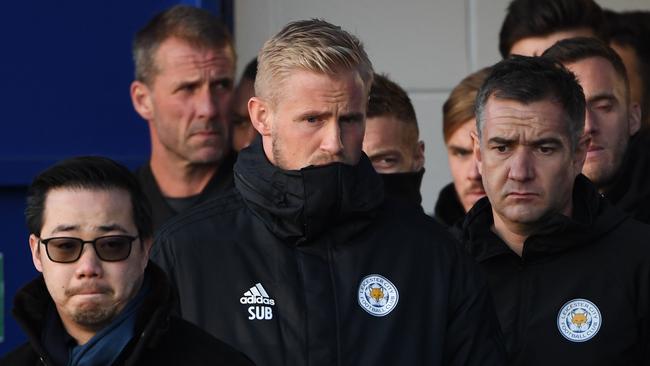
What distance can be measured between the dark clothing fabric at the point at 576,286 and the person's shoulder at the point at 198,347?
99cm

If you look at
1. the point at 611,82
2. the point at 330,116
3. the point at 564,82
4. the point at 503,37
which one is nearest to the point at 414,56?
the point at 503,37

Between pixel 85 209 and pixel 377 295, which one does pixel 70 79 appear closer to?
pixel 85 209

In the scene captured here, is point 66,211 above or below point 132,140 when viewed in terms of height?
above

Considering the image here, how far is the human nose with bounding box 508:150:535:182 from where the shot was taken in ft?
14.0

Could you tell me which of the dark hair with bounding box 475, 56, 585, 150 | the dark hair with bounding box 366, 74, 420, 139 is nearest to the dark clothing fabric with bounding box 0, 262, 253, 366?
the dark hair with bounding box 475, 56, 585, 150

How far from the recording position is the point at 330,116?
12.6 ft

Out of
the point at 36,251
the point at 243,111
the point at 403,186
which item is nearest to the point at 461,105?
the point at 403,186

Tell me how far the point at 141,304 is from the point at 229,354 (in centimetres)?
25

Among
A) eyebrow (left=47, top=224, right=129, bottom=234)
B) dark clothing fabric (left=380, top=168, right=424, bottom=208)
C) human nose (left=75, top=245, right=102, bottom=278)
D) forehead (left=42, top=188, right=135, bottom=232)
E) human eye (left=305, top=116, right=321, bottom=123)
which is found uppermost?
human eye (left=305, top=116, right=321, bottom=123)

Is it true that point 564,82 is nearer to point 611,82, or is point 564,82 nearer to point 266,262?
point 611,82

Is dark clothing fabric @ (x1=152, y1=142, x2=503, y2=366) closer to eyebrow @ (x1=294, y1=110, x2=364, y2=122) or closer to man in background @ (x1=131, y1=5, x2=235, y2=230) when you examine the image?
eyebrow @ (x1=294, y1=110, x2=364, y2=122)

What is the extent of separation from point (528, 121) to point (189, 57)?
1784 millimetres

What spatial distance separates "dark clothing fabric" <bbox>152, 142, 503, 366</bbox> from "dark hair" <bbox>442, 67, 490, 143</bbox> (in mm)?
1559

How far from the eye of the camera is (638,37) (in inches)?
231
